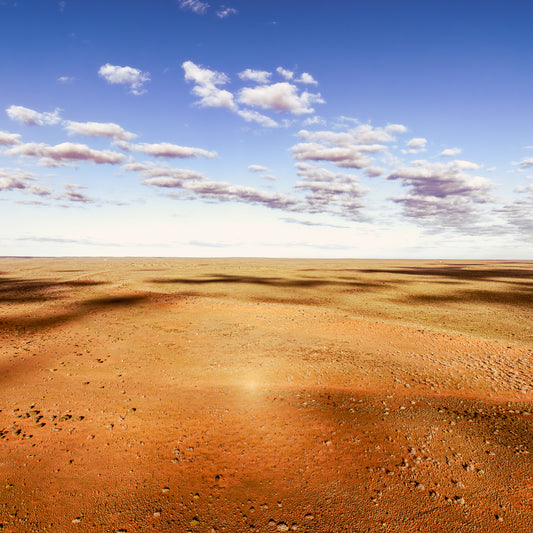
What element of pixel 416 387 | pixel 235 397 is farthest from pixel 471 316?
pixel 235 397

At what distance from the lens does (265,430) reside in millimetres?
8031

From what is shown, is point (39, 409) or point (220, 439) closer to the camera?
point (220, 439)

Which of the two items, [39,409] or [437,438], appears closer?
[437,438]

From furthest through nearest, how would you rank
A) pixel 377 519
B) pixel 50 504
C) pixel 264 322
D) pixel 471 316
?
1. pixel 471 316
2. pixel 264 322
3. pixel 50 504
4. pixel 377 519

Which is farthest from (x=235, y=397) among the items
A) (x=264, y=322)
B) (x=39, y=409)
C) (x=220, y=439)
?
(x=264, y=322)

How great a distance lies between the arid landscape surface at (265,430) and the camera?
221 inches

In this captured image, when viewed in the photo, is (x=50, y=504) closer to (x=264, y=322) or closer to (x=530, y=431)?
(x=530, y=431)

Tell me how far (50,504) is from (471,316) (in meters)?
25.2

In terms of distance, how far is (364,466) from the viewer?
263 inches

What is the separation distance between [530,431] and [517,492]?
9.58ft

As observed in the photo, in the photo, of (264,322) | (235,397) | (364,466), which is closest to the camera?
(364,466)

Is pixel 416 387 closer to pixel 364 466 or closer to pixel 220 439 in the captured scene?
pixel 364 466

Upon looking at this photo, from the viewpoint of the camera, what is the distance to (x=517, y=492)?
600 centimetres

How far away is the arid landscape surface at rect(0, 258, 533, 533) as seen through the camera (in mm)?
5605
